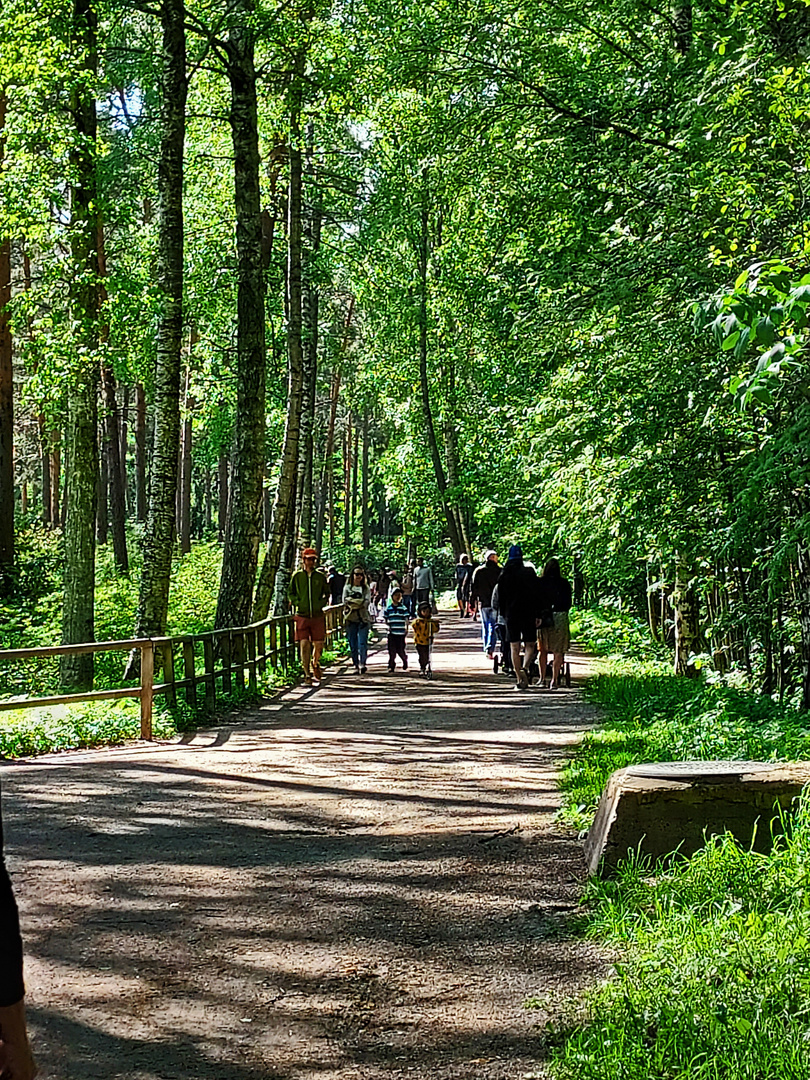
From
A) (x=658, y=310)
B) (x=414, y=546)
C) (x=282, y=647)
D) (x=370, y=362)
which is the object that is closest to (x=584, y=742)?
(x=658, y=310)

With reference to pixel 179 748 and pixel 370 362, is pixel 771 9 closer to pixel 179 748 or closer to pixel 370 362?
pixel 179 748

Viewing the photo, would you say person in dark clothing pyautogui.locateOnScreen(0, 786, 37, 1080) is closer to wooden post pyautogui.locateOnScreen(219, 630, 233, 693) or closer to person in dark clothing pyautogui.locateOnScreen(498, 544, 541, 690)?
wooden post pyautogui.locateOnScreen(219, 630, 233, 693)

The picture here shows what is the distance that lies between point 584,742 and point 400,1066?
25.1ft

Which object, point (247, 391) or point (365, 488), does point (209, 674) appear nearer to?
point (247, 391)

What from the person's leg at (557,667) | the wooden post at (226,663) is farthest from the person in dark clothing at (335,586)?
the wooden post at (226,663)

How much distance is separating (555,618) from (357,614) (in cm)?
515

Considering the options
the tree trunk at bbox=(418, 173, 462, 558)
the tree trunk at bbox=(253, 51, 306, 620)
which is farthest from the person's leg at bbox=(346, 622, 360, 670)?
the tree trunk at bbox=(418, 173, 462, 558)

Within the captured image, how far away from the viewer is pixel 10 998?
7.35ft

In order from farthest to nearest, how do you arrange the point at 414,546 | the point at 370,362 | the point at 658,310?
the point at 414,546 → the point at 370,362 → the point at 658,310

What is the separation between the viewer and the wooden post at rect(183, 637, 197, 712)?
15.5 meters

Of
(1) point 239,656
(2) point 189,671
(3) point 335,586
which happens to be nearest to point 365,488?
(3) point 335,586

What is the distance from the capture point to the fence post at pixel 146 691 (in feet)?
47.1

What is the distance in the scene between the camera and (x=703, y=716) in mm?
12711

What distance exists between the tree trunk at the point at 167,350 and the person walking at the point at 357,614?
5245 mm
